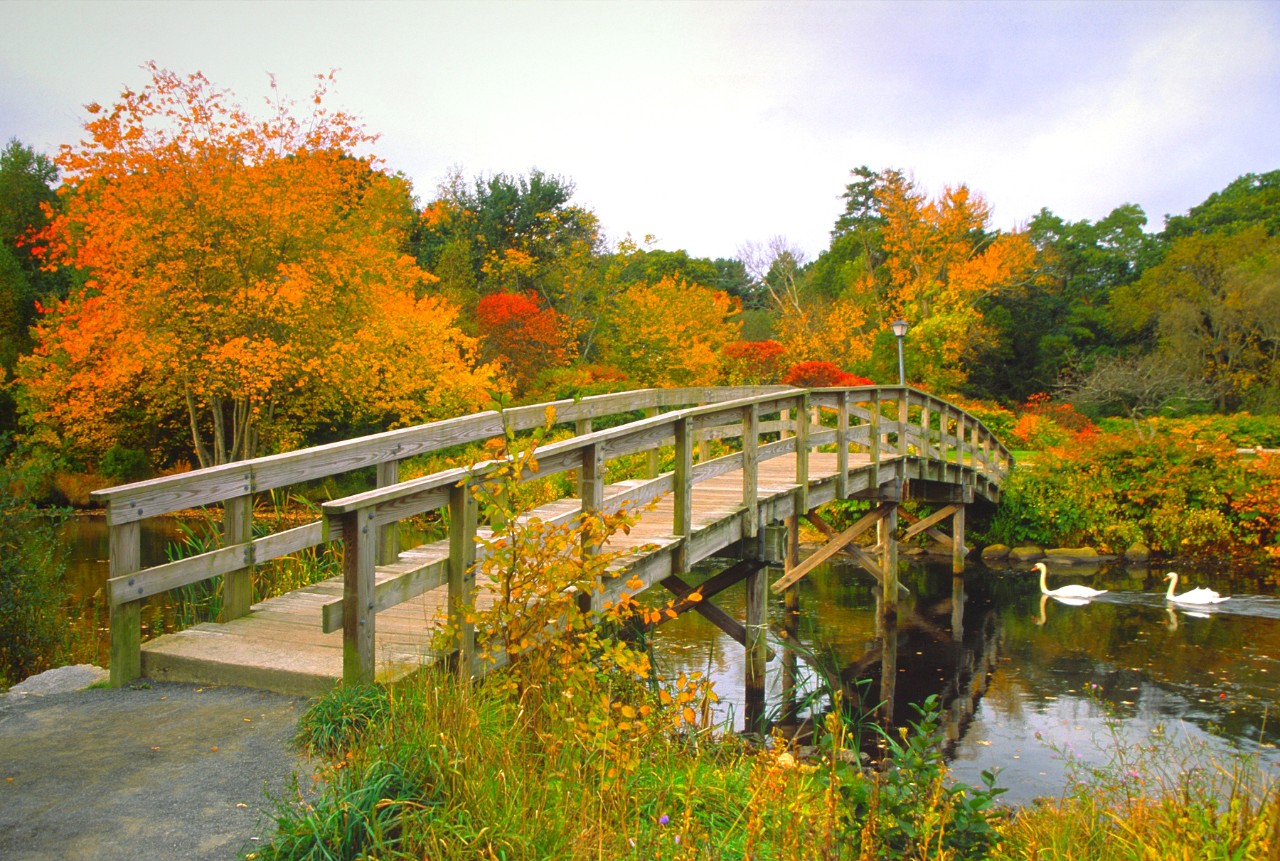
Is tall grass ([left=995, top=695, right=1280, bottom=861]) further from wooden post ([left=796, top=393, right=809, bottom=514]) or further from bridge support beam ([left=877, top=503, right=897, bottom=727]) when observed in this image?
bridge support beam ([left=877, top=503, right=897, bottom=727])

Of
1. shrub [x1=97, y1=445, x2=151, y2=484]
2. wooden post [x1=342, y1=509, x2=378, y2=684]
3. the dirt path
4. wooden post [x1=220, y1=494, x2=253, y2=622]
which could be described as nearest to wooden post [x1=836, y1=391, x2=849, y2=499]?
wooden post [x1=220, y1=494, x2=253, y2=622]

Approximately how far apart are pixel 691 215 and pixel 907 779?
5921 cm

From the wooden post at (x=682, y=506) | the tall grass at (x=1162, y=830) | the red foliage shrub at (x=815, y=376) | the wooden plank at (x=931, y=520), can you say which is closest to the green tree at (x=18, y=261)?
the red foliage shrub at (x=815, y=376)

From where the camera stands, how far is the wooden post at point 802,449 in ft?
30.6

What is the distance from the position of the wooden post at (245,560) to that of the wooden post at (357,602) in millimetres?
1435

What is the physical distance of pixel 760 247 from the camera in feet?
156

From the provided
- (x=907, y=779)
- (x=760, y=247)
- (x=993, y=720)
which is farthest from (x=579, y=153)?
(x=907, y=779)

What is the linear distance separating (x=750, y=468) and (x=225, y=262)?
11866 millimetres

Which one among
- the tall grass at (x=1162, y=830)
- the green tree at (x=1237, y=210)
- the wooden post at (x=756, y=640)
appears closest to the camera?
the tall grass at (x=1162, y=830)

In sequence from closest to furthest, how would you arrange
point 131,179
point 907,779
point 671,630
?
1. point 907,779
2. point 671,630
3. point 131,179

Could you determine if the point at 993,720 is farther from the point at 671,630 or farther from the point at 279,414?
the point at 279,414

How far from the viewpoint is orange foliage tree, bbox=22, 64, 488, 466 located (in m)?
16.2

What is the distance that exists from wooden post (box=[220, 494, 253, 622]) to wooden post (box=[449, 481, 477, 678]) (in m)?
1.44

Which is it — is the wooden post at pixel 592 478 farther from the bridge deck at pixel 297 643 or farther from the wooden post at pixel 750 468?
the wooden post at pixel 750 468
